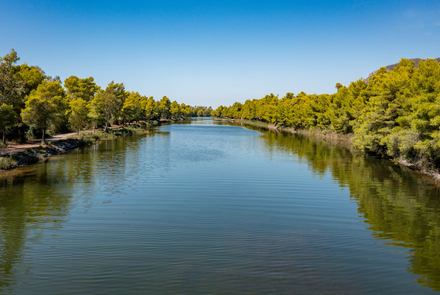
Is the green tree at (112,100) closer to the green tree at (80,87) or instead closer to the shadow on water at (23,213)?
the green tree at (80,87)

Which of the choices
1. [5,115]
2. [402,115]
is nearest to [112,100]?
[5,115]

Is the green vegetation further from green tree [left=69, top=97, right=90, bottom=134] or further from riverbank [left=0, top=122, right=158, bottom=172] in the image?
green tree [left=69, top=97, right=90, bottom=134]

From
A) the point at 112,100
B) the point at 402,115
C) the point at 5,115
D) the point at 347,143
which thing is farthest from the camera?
the point at 112,100

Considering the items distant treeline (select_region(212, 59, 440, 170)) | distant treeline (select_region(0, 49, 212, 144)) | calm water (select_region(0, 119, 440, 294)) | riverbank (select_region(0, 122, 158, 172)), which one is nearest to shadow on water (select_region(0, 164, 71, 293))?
calm water (select_region(0, 119, 440, 294))

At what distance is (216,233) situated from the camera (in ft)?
50.4

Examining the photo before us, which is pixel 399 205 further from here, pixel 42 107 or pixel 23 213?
pixel 42 107

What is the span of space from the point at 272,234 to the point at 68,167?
83.6ft

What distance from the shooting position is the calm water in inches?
432

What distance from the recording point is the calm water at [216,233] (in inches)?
432

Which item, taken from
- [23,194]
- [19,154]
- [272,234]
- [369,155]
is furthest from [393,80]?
[19,154]

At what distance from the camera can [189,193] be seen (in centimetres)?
2316

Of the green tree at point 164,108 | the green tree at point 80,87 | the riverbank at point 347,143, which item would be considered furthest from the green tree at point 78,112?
the green tree at point 164,108

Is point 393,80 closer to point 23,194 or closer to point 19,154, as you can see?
point 23,194

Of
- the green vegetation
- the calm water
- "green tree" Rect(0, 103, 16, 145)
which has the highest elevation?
"green tree" Rect(0, 103, 16, 145)
